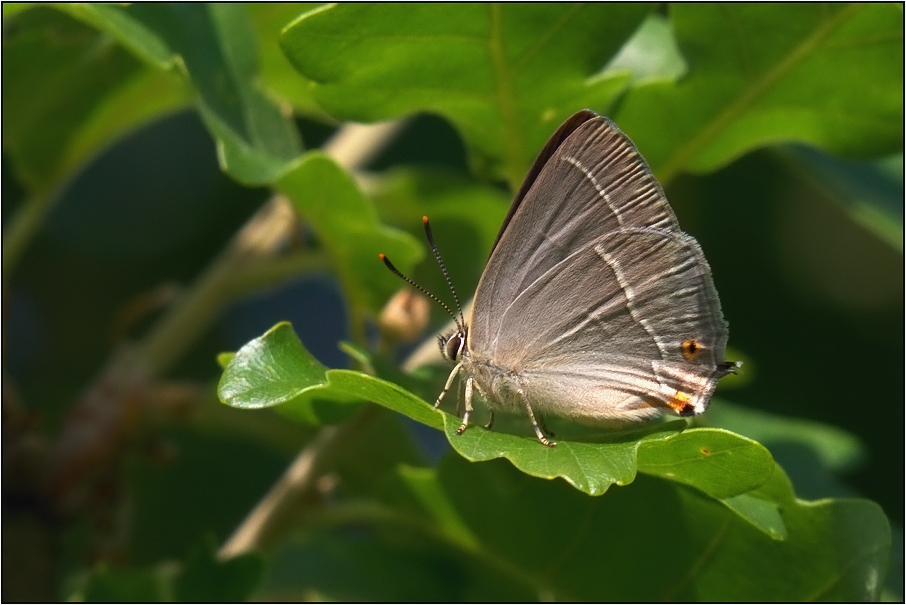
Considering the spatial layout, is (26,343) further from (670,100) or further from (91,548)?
(670,100)

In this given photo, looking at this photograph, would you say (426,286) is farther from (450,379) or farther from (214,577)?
(214,577)

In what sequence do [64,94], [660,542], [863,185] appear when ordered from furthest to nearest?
[863,185]
[64,94]
[660,542]

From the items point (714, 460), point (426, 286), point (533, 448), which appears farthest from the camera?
point (426, 286)

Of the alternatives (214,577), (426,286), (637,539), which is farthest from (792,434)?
(214,577)

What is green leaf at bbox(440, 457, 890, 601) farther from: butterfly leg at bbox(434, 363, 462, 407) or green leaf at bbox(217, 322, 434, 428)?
green leaf at bbox(217, 322, 434, 428)

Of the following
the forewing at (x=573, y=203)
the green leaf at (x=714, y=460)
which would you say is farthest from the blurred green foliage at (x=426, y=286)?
the forewing at (x=573, y=203)

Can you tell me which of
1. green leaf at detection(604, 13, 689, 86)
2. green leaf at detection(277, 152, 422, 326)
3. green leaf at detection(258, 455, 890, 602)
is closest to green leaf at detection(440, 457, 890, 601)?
green leaf at detection(258, 455, 890, 602)
